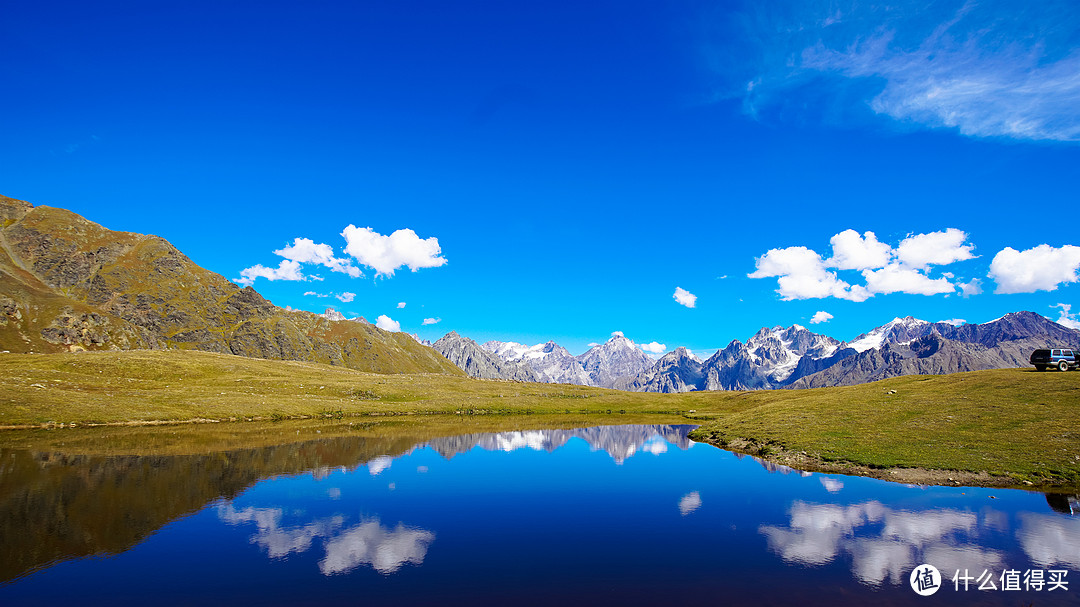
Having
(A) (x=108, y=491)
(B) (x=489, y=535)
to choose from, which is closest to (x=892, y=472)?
(B) (x=489, y=535)

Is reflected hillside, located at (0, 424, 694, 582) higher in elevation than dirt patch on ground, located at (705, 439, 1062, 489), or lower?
lower

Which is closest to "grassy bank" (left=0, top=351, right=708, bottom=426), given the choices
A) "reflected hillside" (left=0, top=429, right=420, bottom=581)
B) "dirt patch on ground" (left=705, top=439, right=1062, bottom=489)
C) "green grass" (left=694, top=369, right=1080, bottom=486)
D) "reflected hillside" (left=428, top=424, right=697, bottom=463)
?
"reflected hillside" (left=0, top=429, right=420, bottom=581)

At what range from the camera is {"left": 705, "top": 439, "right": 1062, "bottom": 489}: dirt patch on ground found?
34.7 meters

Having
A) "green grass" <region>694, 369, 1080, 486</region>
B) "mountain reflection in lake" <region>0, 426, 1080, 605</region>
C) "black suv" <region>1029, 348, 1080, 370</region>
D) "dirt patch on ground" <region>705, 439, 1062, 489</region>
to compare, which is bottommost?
"mountain reflection in lake" <region>0, 426, 1080, 605</region>

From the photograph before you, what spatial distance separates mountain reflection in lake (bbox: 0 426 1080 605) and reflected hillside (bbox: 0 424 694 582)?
19cm

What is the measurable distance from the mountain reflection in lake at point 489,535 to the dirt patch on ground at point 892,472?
159 cm

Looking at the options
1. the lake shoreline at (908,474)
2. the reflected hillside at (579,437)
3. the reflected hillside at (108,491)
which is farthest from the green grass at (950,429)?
the reflected hillside at (108,491)

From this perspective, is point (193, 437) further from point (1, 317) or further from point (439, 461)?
point (1, 317)

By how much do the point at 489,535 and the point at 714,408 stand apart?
10634 centimetres

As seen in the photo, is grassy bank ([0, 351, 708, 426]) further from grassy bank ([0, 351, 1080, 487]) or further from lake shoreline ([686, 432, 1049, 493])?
lake shoreline ([686, 432, 1049, 493])

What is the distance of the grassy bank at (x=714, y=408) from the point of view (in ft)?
130

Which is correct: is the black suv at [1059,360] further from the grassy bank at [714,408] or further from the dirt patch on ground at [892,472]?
the dirt patch on ground at [892,472]

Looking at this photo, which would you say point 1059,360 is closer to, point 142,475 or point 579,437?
point 579,437

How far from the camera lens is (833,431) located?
52.1 m
